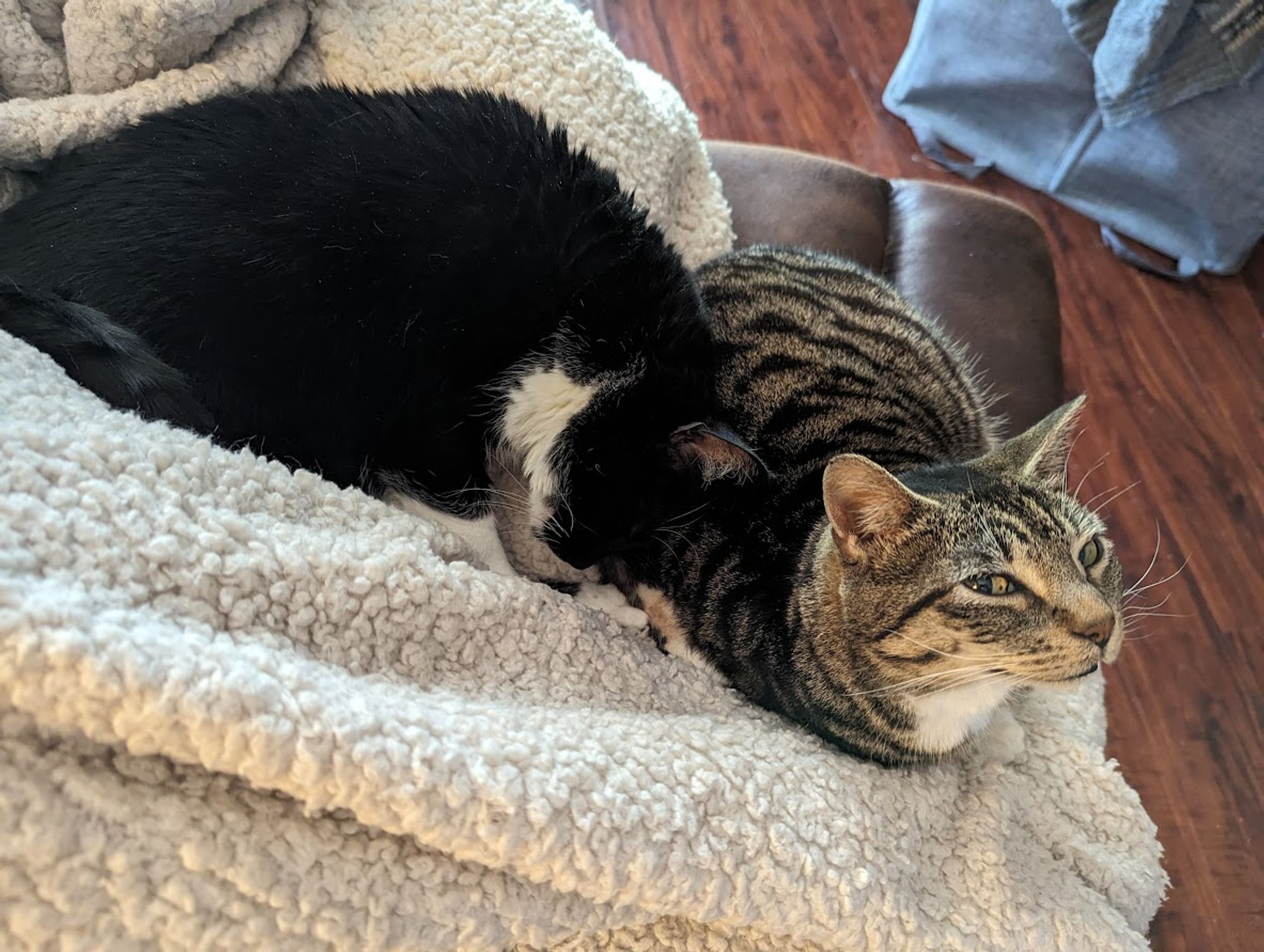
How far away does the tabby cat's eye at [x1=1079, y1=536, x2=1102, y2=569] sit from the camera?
84cm

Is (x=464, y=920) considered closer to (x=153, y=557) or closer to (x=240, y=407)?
(x=153, y=557)

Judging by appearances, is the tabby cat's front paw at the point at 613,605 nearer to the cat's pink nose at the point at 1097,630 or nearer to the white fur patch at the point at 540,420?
the white fur patch at the point at 540,420

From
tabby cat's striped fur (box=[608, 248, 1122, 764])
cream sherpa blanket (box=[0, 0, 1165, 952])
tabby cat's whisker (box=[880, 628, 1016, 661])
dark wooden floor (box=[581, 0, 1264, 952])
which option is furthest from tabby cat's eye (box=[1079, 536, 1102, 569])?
dark wooden floor (box=[581, 0, 1264, 952])

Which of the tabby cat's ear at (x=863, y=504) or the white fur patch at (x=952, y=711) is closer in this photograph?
the tabby cat's ear at (x=863, y=504)

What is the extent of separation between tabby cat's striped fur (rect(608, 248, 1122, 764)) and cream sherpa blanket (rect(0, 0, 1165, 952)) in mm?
63

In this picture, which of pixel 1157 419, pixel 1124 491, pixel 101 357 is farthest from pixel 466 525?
pixel 1157 419

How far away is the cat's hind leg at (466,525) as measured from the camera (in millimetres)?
952

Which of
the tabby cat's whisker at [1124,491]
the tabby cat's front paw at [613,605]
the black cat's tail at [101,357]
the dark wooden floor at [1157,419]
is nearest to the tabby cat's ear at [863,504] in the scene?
the tabby cat's front paw at [613,605]

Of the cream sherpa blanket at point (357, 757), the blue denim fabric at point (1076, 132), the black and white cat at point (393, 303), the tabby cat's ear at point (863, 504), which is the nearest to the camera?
the cream sherpa blanket at point (357, 757)

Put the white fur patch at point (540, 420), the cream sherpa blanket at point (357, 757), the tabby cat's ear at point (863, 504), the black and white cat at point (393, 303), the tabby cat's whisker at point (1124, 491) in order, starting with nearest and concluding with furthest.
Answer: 1. the cream sherpa blanket at point (357, 757)
2. the tabby cat's ear at point (863, 504)
3. the black and white cat at point (393, 303)
4. the white fur patch at point (540, 420)
5. the tabby cat's whisker at point (1124, 491)

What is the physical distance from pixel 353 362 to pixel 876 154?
5.21 ft

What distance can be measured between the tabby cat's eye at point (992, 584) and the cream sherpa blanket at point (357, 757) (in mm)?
210

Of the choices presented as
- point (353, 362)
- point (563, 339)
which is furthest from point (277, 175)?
point (563, 339)

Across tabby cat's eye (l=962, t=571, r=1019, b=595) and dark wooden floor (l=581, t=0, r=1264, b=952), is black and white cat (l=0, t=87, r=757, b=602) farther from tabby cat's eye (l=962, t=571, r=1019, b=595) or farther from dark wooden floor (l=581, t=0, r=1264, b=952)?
dark wooden floor (l=581, t=0, r=1264, b=952)
